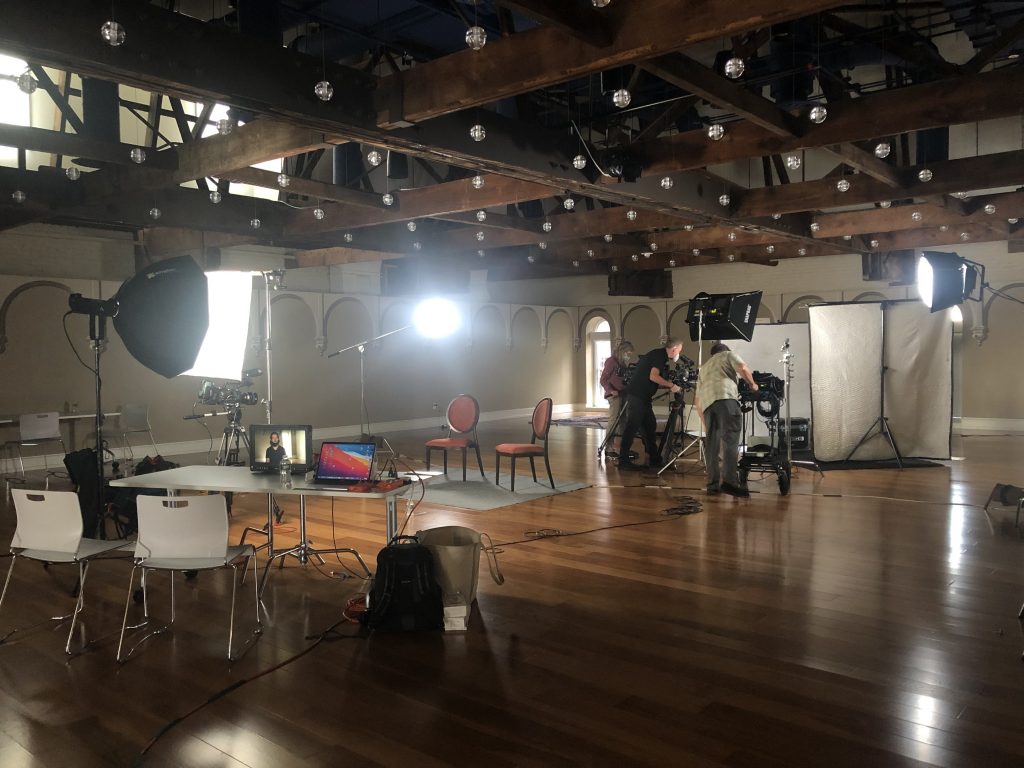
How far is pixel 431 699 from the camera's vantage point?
3148 mm

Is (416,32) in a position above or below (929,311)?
above

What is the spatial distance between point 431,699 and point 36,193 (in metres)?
6.26

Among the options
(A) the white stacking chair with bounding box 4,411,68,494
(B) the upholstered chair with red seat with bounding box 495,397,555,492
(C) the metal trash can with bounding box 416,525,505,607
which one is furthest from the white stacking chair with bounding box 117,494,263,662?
(A) the white stacking chair with bounding box 4,411,68,494

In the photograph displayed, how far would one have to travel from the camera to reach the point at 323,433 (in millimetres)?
12648

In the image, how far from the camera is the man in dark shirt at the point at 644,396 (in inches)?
343

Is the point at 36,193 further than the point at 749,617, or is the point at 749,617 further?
the point at 36,193

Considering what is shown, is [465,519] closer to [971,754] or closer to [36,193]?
→ [971,754]

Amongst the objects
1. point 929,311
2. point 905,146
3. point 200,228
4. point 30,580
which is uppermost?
point 905,146

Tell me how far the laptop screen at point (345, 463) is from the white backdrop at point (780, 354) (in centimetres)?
674

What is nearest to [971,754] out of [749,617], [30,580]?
[749,617]

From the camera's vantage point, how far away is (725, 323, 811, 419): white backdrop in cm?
1005

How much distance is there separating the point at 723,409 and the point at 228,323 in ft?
14.5

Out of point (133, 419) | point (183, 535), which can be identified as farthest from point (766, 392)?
point (133, 419)

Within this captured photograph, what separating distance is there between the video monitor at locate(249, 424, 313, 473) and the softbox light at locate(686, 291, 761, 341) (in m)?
4.78
